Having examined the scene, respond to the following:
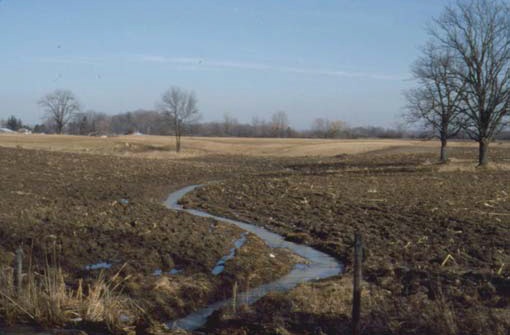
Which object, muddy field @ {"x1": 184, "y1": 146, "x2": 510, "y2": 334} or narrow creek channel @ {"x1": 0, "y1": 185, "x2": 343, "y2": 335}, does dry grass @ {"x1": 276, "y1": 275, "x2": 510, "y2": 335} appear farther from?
narrow creek channel @ {"x1": 0, "y1": 185, "x2": 343, "y2": 335}

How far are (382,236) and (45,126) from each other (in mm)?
163367

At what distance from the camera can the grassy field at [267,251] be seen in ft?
25.7

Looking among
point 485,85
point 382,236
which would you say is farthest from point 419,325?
point 485,85

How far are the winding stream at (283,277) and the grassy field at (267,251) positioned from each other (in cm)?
27

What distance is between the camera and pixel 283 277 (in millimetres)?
11141

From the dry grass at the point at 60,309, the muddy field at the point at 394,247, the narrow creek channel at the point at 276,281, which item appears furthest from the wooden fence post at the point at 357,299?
the dry grass at the point at 60,309

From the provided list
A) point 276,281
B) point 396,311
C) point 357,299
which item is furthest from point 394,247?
point 357,299

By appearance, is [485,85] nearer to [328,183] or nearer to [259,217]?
[328,183]

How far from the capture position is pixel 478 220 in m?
Result: 15.9

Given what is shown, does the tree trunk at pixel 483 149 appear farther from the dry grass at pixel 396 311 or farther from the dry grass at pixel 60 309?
the dry grass at pixel 60 309

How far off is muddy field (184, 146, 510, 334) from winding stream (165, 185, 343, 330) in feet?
1.18

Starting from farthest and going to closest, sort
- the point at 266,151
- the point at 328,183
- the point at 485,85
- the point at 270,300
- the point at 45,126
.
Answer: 1. the point at 45,126
2. the point at 266,151
3. the point at 485,85
4. the point at 328,183
5. the point at 270,300

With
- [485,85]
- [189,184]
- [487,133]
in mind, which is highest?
[485,85]

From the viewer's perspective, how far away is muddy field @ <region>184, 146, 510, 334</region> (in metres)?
7.59
